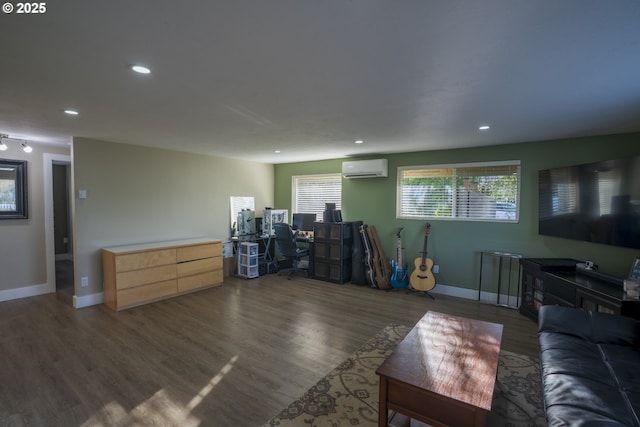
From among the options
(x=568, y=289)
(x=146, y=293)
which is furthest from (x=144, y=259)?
(x=568, y=289)

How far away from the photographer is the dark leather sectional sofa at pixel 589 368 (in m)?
1.41

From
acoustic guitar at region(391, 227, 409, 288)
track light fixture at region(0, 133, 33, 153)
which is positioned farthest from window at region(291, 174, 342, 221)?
track light fixture at region(0, 133, 33, 153)

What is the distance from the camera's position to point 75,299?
3928 mm

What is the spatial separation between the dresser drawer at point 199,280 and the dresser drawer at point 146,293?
0.36ft

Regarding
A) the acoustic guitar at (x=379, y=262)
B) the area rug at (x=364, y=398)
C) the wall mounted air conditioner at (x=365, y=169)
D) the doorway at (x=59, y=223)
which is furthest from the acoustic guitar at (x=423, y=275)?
the doorway at (x=59, y=223)

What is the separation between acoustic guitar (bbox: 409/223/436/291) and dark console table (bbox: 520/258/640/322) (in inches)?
46.4

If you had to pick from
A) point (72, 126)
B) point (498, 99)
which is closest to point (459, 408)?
point (498, 99)

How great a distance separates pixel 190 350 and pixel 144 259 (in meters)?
1.84

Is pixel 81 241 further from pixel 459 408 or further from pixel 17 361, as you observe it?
pixel 459 408

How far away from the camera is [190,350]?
2842 millimetres

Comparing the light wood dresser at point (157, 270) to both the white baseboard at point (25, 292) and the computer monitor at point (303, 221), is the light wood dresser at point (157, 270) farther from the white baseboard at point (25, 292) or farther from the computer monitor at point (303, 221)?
the computer monitor at point (303, 221)

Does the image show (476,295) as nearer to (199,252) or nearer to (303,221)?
(303,221)

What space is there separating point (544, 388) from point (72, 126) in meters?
4.84

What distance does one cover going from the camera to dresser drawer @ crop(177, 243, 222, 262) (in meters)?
4.52
